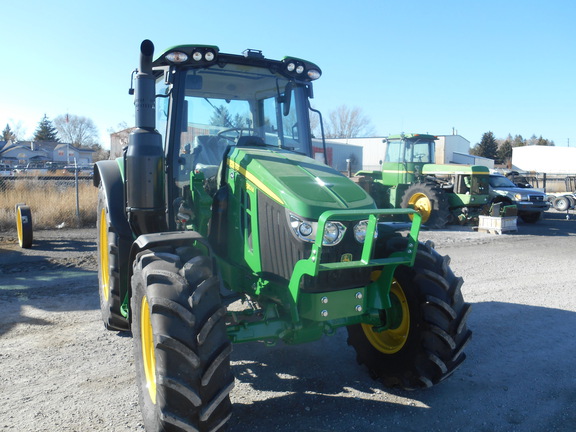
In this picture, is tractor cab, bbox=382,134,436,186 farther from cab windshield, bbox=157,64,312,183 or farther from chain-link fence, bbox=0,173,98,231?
cab windshield, bbox=157,64,312,183

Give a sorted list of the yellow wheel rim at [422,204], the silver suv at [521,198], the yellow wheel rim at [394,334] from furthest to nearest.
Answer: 1. the silver suv at [521,198]
2. the yellow wheel rim at [422,204]
3. the yellow wheel rim at [394,334]

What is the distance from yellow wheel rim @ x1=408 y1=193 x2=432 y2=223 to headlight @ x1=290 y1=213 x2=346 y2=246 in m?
11.1

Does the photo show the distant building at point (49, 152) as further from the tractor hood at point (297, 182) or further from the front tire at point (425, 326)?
the front tire at point (425, 326)

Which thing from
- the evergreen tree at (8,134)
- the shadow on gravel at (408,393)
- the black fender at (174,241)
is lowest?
the shadow on gravel at (408,393)

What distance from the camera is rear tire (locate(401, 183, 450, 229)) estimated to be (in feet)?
45.1

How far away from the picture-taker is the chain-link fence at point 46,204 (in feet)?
38.0

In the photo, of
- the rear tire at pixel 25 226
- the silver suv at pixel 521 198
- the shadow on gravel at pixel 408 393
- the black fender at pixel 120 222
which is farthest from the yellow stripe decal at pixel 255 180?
the silver suv at pixel 521 198

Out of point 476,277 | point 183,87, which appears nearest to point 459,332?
point 183,87

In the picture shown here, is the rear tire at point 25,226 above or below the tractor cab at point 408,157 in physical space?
below

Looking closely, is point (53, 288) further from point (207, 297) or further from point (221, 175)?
point (207, 297)

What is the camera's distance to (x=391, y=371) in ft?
12.5

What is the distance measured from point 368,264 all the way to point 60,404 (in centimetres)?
235

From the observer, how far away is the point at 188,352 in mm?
2754

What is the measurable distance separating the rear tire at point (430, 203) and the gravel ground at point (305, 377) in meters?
7.06
